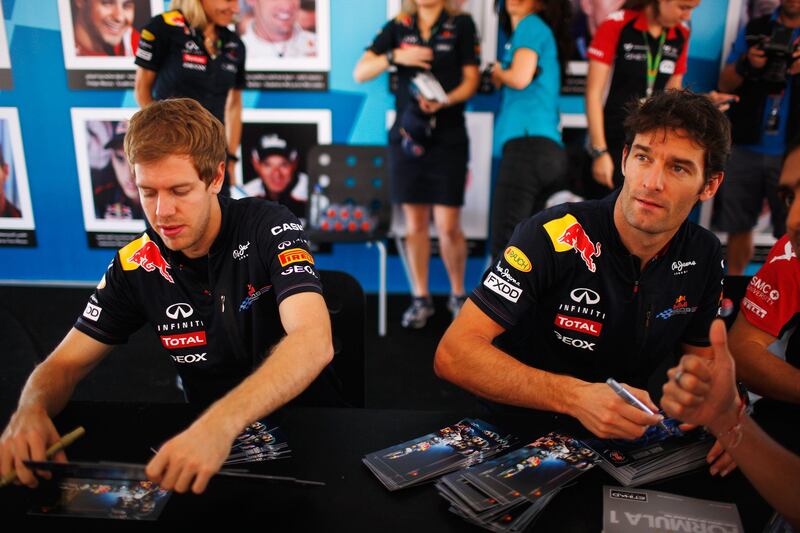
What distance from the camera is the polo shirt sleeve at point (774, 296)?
152 centimetres

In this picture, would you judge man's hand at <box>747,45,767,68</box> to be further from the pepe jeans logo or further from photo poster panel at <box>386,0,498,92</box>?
the pepe jeans logo

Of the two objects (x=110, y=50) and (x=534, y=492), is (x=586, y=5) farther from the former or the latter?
(x=534, y=492)

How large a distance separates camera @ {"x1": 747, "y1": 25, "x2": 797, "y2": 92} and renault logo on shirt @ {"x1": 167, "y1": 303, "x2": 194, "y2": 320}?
10.4 ft

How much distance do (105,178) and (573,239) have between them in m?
3.48

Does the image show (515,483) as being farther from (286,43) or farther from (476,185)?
(286,43)

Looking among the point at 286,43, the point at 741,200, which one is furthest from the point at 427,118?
the point at 741,200

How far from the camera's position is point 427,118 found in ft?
11.2

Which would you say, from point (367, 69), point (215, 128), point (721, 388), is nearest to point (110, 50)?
point (367, 69)

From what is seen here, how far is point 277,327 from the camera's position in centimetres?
160

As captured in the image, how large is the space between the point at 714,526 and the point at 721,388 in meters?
0.22

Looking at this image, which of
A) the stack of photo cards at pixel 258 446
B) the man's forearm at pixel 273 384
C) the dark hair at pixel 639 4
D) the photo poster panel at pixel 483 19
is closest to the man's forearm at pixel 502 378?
the man's forearm at pixel 273 384

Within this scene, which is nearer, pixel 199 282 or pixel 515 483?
pixel 515 483

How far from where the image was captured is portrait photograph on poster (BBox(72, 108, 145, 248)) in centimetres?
396

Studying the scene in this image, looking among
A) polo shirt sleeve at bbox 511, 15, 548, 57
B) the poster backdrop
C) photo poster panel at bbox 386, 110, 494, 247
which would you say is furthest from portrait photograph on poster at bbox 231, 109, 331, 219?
polo shirt sleeve at bbox 511, 15, 548, 57
